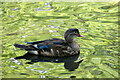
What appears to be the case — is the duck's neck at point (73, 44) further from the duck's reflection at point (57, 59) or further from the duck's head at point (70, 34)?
the duck's reflection at point (57, 59)

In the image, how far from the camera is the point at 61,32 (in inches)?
451

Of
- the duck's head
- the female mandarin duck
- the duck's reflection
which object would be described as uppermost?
the duck's head

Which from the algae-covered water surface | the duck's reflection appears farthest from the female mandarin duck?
the algae-covered water surface

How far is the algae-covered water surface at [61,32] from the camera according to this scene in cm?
851

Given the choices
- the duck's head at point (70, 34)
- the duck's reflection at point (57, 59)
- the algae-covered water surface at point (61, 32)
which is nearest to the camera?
the algae-covered water surface at point (61, 32)

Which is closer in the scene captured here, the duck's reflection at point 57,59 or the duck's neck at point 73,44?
the duck's reflection at point 57,59

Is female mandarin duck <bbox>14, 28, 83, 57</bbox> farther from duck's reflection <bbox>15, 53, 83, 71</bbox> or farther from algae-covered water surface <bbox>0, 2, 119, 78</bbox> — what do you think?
algae-covered water surface <bbox>0, 2, 119, 78</bbox>

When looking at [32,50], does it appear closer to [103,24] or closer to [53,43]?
[53,43]

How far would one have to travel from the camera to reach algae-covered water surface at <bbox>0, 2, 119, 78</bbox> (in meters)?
8.51

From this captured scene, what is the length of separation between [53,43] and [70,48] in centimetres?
54

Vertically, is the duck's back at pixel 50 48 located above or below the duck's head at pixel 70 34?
below

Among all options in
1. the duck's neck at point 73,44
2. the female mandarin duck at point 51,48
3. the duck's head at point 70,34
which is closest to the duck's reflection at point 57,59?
the female mandarin duck at point 51,48

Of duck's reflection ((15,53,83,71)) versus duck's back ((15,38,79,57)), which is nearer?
duck's reflection ((15,53,83,71))

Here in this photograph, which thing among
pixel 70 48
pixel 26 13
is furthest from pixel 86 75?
pixel 26 13
